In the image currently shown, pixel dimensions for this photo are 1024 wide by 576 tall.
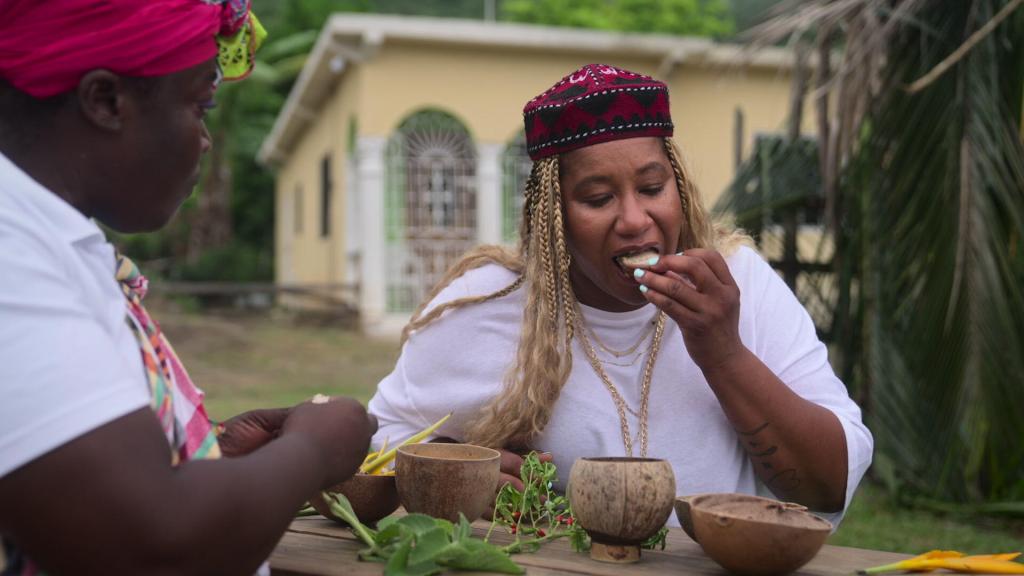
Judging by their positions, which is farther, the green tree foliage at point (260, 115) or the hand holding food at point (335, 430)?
the green tree foliage at point (260, 115)

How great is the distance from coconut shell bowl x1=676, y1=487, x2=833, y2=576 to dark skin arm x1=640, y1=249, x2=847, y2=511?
484mm

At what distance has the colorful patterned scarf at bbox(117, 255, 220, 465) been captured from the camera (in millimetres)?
1366

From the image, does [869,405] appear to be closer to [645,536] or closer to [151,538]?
[645,536]

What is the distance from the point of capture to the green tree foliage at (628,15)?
97.5ft

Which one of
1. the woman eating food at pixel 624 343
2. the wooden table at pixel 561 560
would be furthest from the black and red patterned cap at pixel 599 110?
the wooden table at pixel 561 560

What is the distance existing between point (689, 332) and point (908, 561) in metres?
0.63

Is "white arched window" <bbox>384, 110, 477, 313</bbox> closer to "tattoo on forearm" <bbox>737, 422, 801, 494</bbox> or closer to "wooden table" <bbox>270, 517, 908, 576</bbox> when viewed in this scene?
"tattoo on forearm" <bbox>737, 422, 801, 494</bbox>

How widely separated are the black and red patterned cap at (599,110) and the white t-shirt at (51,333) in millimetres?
1299

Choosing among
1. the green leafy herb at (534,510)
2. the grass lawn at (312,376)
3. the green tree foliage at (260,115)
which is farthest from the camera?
the green tree foliage at (260,115)

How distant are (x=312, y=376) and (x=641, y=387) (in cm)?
866

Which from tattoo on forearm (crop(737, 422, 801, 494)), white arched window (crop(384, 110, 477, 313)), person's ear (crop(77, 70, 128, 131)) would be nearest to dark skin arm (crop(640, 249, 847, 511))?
tattoo on forearm (crop(737, 422, 801, 494))

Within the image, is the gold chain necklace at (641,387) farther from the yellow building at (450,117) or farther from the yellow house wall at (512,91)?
the yellow building at (450,117)

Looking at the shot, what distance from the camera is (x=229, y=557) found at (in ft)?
4.08

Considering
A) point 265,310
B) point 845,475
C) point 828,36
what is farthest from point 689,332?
point 265,310
